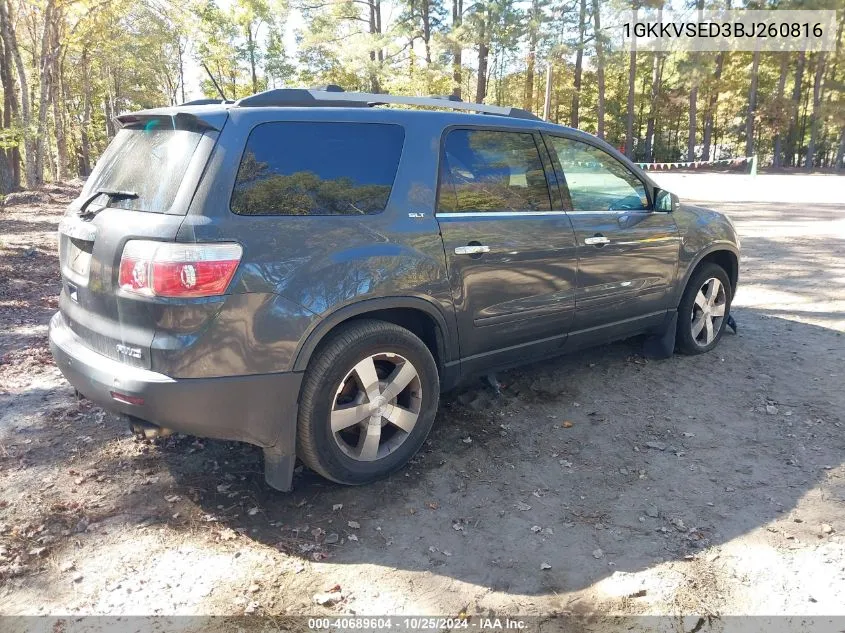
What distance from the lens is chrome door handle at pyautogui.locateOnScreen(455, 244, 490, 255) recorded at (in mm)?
3479

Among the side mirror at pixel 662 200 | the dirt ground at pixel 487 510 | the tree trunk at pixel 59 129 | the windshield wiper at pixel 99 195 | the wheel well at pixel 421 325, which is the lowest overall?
the dirt ground at pixel 487 510

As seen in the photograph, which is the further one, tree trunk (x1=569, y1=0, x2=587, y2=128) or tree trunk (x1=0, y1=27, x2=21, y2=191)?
tree trunk (x1=569, y1=0, x2=587, y2=128)

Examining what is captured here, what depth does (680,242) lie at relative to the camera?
4812 mm

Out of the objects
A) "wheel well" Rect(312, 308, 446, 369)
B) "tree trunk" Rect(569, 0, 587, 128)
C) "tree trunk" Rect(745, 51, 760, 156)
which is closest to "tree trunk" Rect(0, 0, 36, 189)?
"wheel well" Rect(312, 308, 446, 369)

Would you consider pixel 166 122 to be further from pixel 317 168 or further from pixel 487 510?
pixel 487 510

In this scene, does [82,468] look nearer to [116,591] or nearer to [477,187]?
[116,591]

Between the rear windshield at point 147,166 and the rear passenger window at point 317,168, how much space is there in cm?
30

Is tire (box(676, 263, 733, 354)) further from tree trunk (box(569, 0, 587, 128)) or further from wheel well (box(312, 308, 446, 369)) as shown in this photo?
tree trunk (box(569, 0, 587, 128))

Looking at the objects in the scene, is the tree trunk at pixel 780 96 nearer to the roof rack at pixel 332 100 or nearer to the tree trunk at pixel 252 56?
the tree trunk at pixel 252 56

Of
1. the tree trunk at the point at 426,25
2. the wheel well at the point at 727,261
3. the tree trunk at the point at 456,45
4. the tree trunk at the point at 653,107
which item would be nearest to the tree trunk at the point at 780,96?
the tree trunk at the point at 653,107

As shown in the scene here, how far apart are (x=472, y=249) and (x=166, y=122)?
1.69 metres

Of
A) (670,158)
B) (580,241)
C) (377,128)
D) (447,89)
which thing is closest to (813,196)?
(447,89)

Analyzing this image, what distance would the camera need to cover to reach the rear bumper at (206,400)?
8.85 ft

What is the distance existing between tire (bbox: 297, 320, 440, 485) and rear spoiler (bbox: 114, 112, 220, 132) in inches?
44.6
